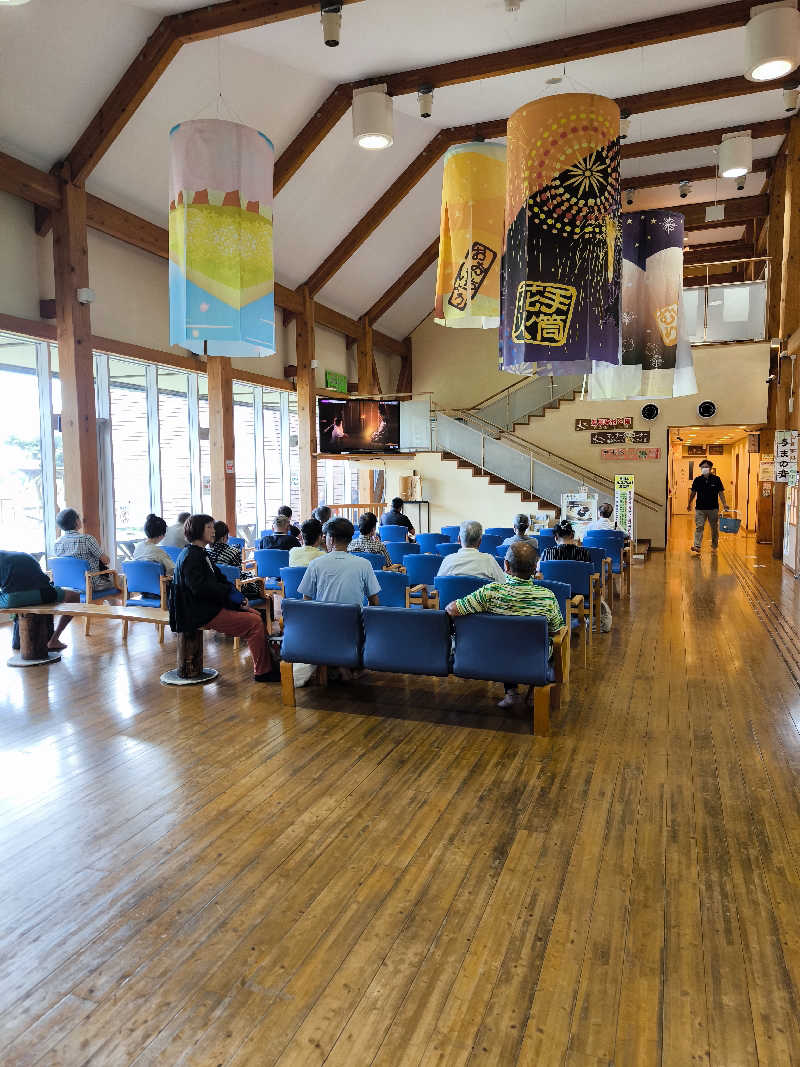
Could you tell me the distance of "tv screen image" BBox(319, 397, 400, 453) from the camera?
1361 centimetres

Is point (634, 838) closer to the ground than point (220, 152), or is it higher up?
closer to the ground

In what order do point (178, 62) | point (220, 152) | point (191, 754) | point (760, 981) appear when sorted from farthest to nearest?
point (178, 62) → point (220, 152) → point (191, 754) → point (760, 981)

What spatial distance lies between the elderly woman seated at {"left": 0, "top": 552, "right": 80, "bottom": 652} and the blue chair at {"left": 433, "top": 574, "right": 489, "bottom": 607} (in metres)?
3.38

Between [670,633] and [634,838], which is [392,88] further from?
[634,838]

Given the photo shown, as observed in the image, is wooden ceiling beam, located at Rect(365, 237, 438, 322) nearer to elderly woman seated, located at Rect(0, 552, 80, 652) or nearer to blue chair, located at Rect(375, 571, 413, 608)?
blue chair, located at Rect(375, 571, 413, 608)

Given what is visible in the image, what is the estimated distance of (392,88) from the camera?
29.2 feet

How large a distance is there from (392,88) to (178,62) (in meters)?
2.70

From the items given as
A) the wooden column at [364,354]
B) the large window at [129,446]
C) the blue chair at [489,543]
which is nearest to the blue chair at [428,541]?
the blue chair at [489,543]

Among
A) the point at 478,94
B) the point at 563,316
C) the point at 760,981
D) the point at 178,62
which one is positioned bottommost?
the point at 760,981

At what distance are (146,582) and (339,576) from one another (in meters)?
2.74

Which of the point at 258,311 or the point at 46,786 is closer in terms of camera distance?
the point at 46,786

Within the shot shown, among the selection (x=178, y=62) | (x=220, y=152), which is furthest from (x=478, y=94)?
(x=220, y=152)

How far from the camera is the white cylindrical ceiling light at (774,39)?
6.14 meters

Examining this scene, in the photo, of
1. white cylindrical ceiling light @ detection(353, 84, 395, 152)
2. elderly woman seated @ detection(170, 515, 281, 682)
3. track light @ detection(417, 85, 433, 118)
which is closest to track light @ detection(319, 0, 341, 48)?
white cylindrical ceiling light @ detection(353, 84, 395, 152)
